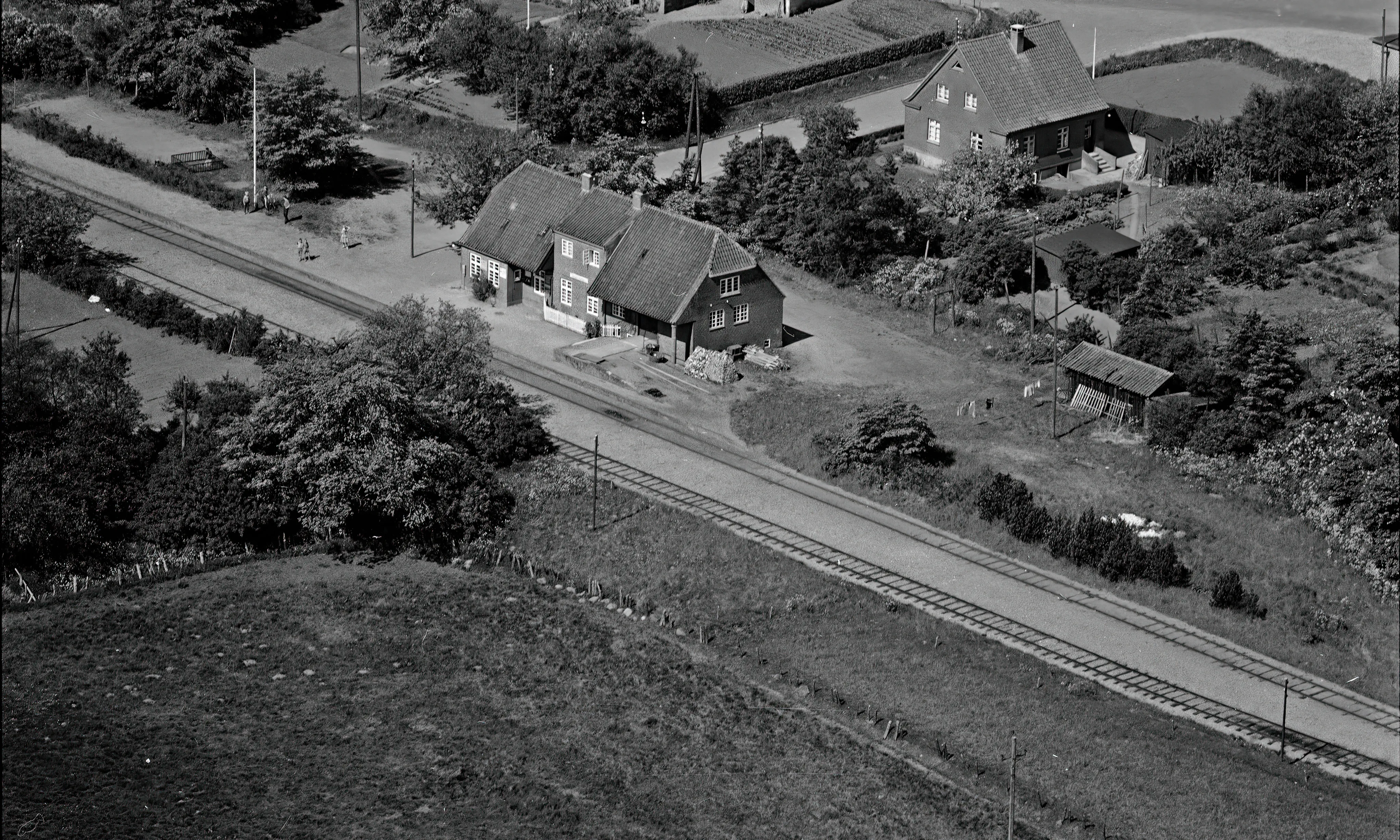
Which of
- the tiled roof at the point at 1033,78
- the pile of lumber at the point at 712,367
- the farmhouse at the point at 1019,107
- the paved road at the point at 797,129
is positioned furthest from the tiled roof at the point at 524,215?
the tiled roof at the point at 1033,78

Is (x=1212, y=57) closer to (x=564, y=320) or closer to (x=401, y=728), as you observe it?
(x=564, y=320)

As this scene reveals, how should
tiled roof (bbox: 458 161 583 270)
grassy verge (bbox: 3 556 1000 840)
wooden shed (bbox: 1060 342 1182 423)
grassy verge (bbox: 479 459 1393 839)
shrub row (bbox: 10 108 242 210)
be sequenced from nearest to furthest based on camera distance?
grassy verge (bbox: 3 556 1000 840) → grassy verge (bbox: 479 459 1393 839) → wooden shed (bbox: 1060 342 1182 423) → tiled roof (bbox: 458 161 583 270) → shrub row (bbox: 10 108 242 210)

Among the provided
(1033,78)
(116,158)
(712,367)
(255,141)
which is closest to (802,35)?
(1033,78)

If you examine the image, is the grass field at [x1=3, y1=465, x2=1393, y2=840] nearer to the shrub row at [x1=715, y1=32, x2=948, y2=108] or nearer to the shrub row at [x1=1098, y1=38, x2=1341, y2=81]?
the shrub row at [x1=715, y1=32, x2=948, y2=108]

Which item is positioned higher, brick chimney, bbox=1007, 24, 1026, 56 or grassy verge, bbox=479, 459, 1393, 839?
brick chimney, bbox=1007, 24, 1026, 56

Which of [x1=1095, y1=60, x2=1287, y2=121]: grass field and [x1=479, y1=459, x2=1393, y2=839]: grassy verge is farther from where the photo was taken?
[x1=1095, y1=60, x2=1287, y2=121]: grass field

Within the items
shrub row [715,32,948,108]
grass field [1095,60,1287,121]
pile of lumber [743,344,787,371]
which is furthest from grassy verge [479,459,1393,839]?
grass field [1095,60,1287,121]
